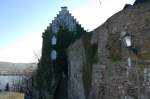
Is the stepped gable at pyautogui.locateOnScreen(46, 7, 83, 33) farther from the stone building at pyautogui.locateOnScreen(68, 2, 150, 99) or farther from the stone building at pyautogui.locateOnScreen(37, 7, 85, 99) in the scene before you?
the stone building at pyautogui.locateOnScreen(68, 2, 150, 99)

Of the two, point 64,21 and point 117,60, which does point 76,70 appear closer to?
point 117,60

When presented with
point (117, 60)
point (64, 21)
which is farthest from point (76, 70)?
point (64, 21)

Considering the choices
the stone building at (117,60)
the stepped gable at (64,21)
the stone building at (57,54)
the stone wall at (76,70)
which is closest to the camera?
the stone building at (117,60)

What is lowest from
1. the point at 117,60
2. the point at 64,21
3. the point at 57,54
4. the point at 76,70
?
the point at 76,70

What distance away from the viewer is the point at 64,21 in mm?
29719

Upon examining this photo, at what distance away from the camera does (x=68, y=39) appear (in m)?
28.5

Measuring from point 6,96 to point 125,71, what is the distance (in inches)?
261

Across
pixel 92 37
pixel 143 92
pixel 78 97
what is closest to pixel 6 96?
pixel 143 92

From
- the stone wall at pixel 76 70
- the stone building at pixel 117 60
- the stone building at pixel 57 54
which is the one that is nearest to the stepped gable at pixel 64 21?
the stone building at pixel 57 54

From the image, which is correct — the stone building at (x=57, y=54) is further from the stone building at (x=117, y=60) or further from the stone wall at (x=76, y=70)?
the stone building at (x=117, y=60)

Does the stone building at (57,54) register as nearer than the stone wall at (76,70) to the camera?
No

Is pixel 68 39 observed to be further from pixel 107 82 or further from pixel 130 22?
pixel 130 22

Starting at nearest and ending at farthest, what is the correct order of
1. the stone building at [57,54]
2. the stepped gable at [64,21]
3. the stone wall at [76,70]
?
the stone wall at [76,70] < the stone building at [57,54] < the stepped gable at [64,21]

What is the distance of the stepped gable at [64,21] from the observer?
29359 millimetres
